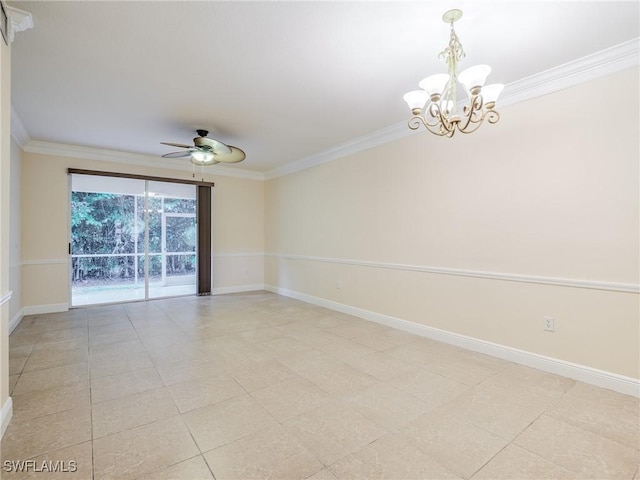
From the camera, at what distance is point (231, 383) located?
2.57 meters

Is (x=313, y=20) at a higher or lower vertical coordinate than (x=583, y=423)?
higher

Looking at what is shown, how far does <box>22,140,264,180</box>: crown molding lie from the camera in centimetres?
475

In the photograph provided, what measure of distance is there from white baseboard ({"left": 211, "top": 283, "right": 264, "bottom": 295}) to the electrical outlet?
5.29 m

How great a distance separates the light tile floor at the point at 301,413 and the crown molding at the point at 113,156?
2.78 meters

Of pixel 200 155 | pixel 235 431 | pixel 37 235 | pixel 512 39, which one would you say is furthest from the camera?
pixel 37 235

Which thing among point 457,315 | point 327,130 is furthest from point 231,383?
point 327,130

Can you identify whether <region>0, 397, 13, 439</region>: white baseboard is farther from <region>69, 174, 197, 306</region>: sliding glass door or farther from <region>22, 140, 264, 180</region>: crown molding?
<region>22, 140, 264, 180</region>: crown molding

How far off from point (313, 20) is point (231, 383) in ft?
8.81

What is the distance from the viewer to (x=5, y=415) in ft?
6.41

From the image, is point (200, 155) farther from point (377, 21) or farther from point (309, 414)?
point (309, 414)

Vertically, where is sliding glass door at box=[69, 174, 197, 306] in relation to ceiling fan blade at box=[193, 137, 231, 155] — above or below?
below

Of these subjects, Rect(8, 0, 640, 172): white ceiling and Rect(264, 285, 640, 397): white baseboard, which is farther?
Rect(264, 285, 640, 397): white baseboard

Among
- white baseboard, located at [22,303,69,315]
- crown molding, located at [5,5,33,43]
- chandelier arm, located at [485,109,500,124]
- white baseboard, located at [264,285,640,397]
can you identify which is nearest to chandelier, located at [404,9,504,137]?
chandelier arm, located at [485,109,500,124]

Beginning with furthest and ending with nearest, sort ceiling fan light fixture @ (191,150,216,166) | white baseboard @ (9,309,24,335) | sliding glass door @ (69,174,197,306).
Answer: sliding glass door @ (69,174,197,306) < ceiling fan light fixture @ (191,150,216,166) < white baseboard @ (9,309,24,335)
